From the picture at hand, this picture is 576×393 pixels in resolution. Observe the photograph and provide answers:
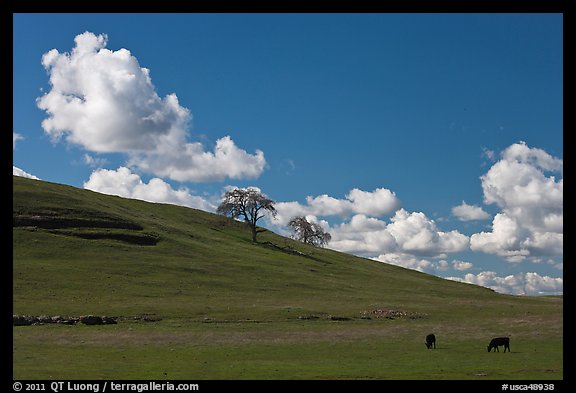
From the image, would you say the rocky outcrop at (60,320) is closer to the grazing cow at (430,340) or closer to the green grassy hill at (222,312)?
the green grassy hill at (222,312)

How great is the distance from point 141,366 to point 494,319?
4457 centimetres

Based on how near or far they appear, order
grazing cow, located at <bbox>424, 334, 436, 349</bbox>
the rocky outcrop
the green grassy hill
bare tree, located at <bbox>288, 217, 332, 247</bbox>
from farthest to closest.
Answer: bare tree, located at <bbox>288, 217, 332, 247</bbox>, the rocky outcrop, grazing cow, located at <bbox>424, 334, 436, 349</bbox>, the green grassy hill

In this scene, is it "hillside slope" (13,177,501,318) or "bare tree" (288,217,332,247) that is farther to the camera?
"bare tree" (288,217,332,247)

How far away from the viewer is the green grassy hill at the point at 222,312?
112ft

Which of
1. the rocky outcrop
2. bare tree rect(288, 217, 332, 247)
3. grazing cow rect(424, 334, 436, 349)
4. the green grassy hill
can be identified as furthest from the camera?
bare tree rect(288, 217, 332, 247)

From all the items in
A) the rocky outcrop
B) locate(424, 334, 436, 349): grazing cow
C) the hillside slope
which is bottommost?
the rocky outcrop

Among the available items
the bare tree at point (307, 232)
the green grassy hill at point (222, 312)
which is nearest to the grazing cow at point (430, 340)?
the green grassy hill at point (222, 312)

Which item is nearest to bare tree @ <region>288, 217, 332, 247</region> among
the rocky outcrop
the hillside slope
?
the hillside slope

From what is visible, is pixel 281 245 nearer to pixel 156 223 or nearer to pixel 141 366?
pixel 156 223

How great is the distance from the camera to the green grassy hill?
34156 millimetres

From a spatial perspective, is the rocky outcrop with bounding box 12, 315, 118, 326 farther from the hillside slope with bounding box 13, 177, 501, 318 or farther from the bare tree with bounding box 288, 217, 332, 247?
the bare tree with bounding box 288, 217, 332, 247

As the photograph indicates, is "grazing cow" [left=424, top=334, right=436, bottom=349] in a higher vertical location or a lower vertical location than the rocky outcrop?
higher

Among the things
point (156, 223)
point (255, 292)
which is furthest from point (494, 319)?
point (156, 223)

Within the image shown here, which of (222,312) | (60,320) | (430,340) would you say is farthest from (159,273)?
(430,340)
